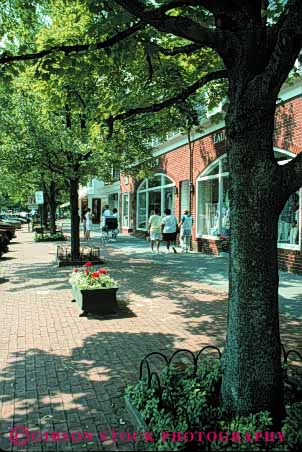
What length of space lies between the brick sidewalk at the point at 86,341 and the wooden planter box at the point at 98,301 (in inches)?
9.5

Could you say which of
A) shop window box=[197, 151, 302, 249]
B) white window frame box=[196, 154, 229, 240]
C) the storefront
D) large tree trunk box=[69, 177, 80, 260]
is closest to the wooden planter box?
shop window box=[197, 151, 302, 249]

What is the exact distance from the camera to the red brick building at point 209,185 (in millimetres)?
12648

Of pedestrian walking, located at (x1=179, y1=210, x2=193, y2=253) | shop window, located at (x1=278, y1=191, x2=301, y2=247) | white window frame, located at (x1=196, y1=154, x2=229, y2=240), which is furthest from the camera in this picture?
pedestrian walking, located at (x1=179, y1=210, x2=193, y2=253)

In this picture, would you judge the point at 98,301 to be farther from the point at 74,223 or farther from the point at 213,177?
the point at 213,177

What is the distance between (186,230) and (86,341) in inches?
481

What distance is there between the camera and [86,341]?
6.45 m

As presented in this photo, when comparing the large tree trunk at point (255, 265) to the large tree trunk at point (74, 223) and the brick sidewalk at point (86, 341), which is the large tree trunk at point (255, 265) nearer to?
the brick sidewalk at point (86, 341)

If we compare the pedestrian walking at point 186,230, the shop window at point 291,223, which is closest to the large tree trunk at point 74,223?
the pedestrian walking at point 186,230

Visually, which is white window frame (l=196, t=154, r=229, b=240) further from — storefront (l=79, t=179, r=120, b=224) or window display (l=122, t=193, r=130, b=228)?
storefront (l=79, t=179, r=120, b=224)

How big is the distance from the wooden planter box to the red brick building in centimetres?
253

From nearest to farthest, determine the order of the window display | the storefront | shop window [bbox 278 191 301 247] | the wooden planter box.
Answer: the wooden planter box
shop window [bbox 278 191 301 247]
the window display
the storefront

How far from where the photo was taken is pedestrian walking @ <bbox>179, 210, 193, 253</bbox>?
59.4 feet

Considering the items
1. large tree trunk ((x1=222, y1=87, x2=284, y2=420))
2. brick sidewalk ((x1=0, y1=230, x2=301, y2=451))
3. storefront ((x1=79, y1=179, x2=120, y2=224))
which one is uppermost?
storefront ((x1=79, y1=179, x2=120, y2=224))

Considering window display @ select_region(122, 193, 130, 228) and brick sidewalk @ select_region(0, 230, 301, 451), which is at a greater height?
window display @ select_region(122, 193, 130, 228)
